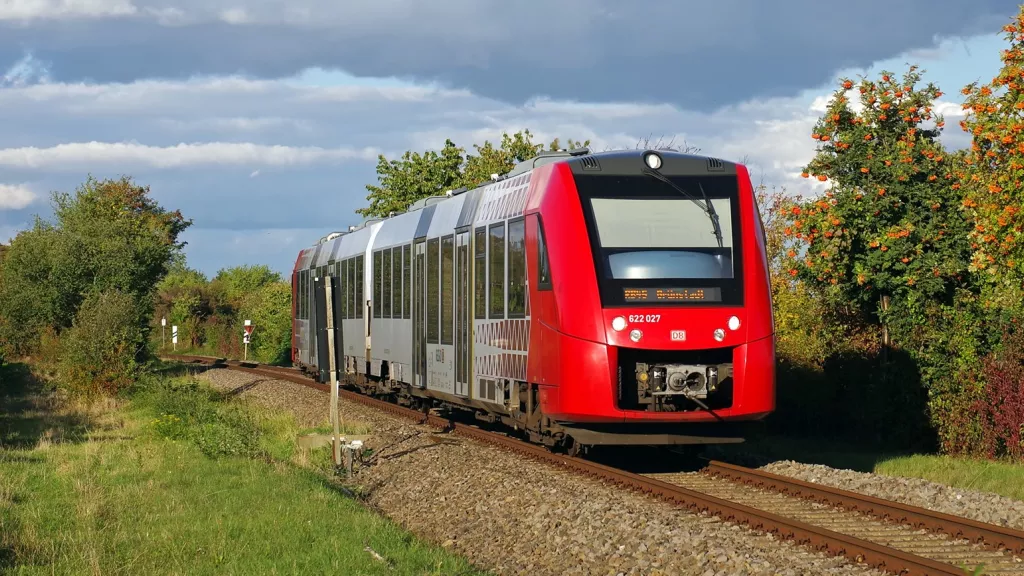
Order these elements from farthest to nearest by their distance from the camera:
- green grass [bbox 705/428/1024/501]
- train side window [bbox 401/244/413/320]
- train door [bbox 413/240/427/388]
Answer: train side window [bbox 401/244/413/320]
train door [bbox 413/240/427/388]
green grass [bbox 705/428/1024/501]

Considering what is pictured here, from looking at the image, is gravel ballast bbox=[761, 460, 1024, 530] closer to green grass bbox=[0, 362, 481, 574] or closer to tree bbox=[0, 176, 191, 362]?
green grass bbox=[0, 362, 481, 574]

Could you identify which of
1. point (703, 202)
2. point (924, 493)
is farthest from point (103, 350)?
point (924, 493)

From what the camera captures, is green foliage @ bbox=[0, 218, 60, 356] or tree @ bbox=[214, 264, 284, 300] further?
tree @ bbox=[214, 264, 284, 300]

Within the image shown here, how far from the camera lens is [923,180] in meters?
19.2

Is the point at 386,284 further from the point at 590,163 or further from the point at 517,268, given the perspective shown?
the point at 590,163

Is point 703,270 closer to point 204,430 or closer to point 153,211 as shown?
point 204,430

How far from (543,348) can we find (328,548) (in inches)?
172

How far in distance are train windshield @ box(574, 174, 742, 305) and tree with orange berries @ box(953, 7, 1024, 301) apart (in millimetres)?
5077

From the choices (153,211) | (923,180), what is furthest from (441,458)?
(153,211)

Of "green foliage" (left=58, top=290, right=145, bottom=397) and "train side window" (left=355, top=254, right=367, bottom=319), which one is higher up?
"train side window" (left=355, top=254, right=367, bottom=319)

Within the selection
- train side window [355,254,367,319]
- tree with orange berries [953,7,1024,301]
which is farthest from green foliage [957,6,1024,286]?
train side window [355,254,367,319]

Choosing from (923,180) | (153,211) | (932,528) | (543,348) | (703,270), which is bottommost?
(932,528)

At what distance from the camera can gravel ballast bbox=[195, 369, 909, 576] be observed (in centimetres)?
889

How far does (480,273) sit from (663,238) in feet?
12.0
